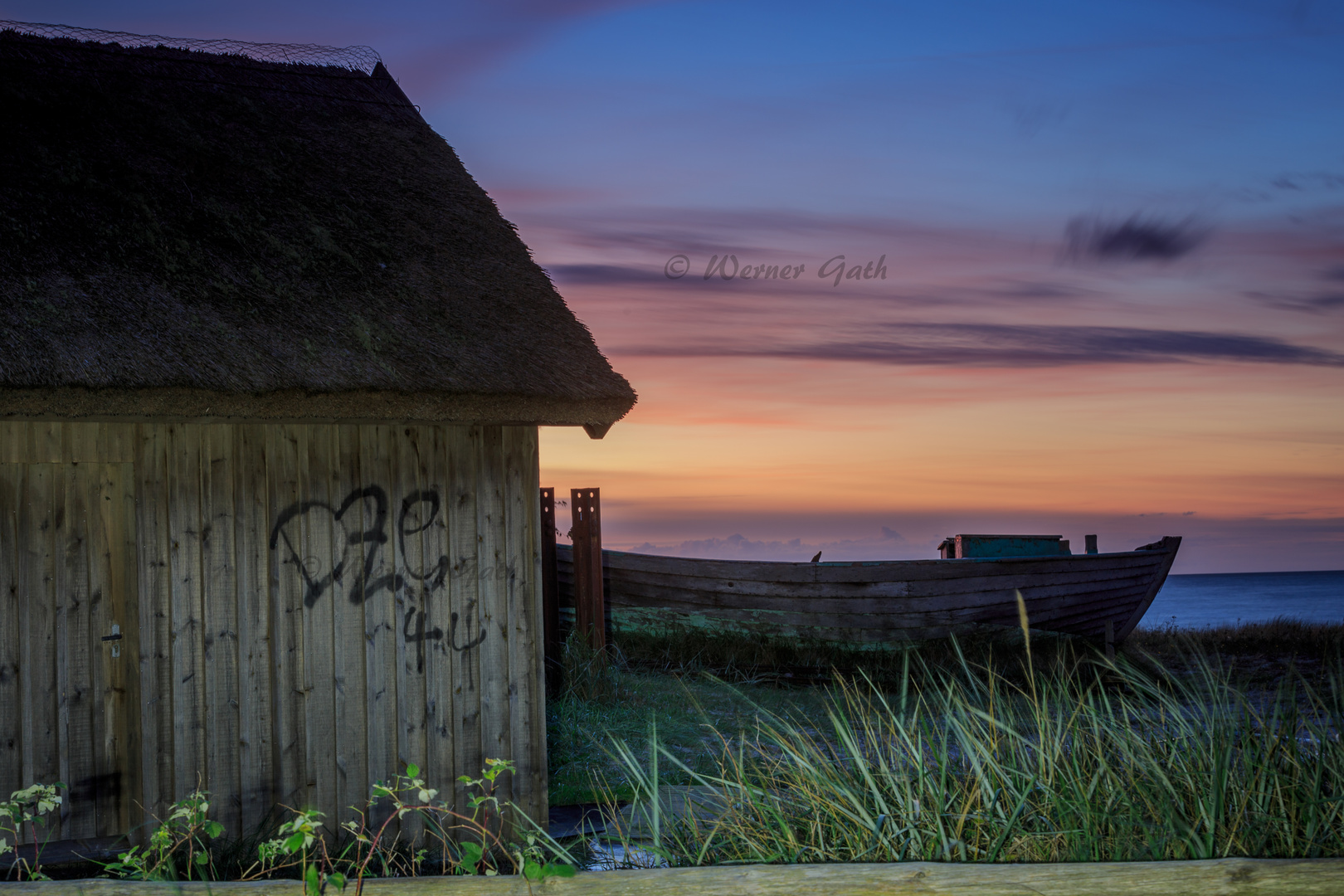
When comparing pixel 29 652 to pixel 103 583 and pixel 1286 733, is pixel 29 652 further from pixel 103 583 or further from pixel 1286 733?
pixel 1286 733

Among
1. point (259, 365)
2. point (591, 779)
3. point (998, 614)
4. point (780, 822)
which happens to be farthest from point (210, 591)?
point (998, 614)

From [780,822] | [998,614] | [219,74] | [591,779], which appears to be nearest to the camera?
[780,822]

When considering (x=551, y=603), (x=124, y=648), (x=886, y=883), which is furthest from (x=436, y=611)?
(x=551, y=603)

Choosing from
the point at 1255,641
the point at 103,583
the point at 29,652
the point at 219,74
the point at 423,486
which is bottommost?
the point at 1255,641

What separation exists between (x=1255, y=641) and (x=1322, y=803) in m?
10.8

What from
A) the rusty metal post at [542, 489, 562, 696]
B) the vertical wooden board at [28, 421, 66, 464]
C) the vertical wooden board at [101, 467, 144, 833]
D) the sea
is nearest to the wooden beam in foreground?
the vertical wooden board at [101, 467, 144, 833]

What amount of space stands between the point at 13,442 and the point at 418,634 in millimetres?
2052

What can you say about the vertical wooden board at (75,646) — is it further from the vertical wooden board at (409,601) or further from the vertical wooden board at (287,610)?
the vertical wooden board at (409,601)

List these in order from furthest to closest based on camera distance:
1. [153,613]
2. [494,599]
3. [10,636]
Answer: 1. [494,599]
2. [153,613]
3. [10,636]

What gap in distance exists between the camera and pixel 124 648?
4797mm

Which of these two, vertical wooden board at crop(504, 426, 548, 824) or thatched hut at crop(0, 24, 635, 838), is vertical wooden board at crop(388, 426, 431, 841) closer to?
thatched hut at crop(0, 24, 635, 838)

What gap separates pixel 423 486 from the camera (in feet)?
16.6

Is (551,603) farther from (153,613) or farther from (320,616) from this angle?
(153,613)

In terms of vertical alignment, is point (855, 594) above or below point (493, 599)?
below
